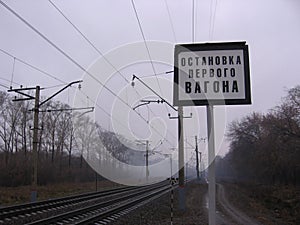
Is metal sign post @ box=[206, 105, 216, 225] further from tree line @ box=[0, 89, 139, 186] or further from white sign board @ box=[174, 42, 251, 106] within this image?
tree line @ box=[0, 89, 139, 186]

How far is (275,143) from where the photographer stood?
51.9 meters

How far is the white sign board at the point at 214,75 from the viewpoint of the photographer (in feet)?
20.3

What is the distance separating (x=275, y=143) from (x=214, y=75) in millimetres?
48886

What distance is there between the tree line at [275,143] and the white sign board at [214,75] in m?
42.9

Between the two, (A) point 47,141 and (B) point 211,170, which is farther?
(A) point 47,141

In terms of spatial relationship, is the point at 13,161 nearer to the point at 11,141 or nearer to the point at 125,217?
the point at 11,141

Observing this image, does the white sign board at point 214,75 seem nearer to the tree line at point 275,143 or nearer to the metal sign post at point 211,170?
the metal sign post at point 211,170

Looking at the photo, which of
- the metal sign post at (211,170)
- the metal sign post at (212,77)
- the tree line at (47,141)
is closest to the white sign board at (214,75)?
the metal sign post at (212,77)

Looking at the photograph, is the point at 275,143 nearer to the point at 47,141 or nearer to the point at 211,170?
the point at 47,141

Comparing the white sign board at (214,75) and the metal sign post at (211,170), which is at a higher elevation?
the white sign board at (214,75)

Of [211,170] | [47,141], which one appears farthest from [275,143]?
[211,170]

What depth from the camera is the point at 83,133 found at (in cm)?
5284

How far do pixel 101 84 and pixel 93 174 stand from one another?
47.9 m

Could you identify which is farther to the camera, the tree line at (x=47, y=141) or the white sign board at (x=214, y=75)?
the tree line at (x=47, y=141)
